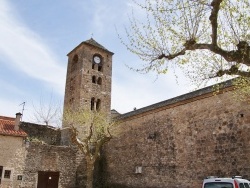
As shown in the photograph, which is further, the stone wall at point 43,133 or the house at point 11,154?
the stone wall at point 43,133

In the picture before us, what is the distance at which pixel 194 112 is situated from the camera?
49.7 ft

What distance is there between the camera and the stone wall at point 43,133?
25928 mm

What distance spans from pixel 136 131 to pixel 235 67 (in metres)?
12.4

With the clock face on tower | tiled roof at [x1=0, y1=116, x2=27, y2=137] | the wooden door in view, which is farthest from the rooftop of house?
the clock face on tower

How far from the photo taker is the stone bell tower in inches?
1070

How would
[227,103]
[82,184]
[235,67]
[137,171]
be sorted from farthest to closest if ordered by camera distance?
[82,184] < [137,171] < [227,103] < [235,67]

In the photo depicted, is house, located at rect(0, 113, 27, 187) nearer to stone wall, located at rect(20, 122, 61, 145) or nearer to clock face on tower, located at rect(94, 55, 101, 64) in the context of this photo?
stone wall, located at rect(20, 122, 61, 145)

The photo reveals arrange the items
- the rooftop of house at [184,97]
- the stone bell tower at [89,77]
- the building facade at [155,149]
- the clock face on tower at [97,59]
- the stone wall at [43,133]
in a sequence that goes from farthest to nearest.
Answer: the clock face on tower at [97,59] < the stone bell tower at [89,77] < the stone wall at [43,133] < the rooftop of house at [184,97] < the building facade at [155,149]

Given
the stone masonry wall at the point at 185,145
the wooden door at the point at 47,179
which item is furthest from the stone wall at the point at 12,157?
the stone masonry wall at the point at 185,145

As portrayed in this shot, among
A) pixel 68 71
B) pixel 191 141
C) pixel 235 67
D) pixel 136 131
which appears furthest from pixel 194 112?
pixel 68 71

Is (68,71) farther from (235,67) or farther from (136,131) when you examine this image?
(235,67)

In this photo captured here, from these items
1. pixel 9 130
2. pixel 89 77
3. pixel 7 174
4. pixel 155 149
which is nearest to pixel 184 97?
pixel 155 149

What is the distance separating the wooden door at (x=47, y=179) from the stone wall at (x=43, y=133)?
587 centimetres

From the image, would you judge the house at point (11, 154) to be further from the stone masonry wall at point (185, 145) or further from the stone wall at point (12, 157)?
the stone masonry wall at point (185, 145)
